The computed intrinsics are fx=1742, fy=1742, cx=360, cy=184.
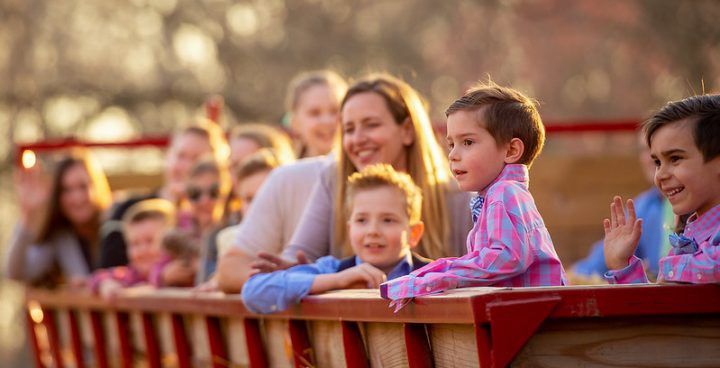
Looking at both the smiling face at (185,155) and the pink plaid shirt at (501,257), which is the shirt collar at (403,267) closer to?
the pink plaid shirt at (501,257)

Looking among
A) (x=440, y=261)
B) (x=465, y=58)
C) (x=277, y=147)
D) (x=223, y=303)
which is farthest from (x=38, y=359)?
(x=465, y=58)

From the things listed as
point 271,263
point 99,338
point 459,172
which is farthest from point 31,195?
point 459,172

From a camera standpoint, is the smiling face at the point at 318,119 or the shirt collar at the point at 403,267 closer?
the shirt collar at the point at 403,267

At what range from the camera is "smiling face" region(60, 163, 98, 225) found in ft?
39.0

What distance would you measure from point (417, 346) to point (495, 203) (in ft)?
1.57

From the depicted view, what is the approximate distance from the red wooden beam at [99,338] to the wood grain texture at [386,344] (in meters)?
4.79

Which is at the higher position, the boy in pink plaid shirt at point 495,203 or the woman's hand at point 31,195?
the woman's hand at point 31,195

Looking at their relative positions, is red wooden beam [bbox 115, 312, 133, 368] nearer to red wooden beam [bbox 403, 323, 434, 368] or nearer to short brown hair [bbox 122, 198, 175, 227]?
short brown hair [bbox 122, 198, 175, 227]

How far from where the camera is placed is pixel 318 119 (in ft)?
27.9

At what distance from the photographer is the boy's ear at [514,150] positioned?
502 centimetres

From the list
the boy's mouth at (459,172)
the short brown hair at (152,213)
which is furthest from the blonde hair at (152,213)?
the boy's mouth at (459,172)

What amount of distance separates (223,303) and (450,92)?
17.8 m

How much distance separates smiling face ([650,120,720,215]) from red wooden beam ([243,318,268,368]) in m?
2.65

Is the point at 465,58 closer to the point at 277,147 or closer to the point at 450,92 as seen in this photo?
the point at 450,92
